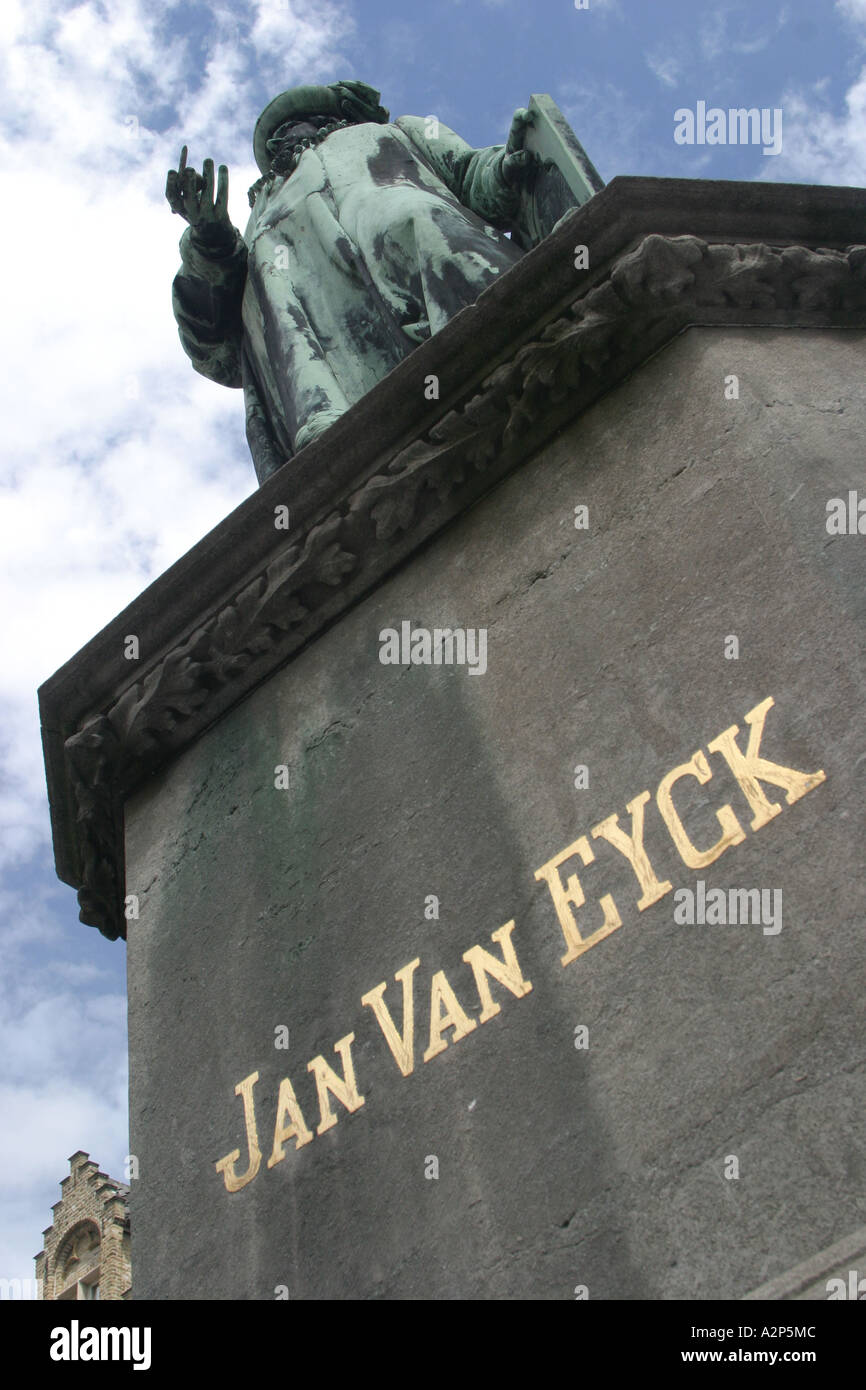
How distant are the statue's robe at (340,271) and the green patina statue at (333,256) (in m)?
0.01

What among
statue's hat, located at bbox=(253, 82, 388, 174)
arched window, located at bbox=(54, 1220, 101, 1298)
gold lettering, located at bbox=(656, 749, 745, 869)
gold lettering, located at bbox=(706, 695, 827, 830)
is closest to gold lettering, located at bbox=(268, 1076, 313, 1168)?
gold lettering, located at bbox=(656, 749, 745, 869)

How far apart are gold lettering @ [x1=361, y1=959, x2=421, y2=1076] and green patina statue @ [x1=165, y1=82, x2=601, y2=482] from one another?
3730 mm

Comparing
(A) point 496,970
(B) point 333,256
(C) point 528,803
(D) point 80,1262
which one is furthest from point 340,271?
(D) point 80,1262

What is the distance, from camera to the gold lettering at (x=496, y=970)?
4848 mm

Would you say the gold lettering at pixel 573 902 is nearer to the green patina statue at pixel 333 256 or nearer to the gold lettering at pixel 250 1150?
the gold lettering at pixel 250 1150

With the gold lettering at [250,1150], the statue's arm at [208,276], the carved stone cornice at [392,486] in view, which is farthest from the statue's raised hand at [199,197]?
the gold lettering at [250,1150]

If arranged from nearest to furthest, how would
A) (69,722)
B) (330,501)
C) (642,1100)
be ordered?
1. (642,1100)
2. (330,501)
3. (69,722)

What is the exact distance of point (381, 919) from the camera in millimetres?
5418

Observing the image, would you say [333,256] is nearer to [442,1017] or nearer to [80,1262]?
[442,1017]

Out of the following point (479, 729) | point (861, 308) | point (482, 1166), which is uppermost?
point (861, 308)
